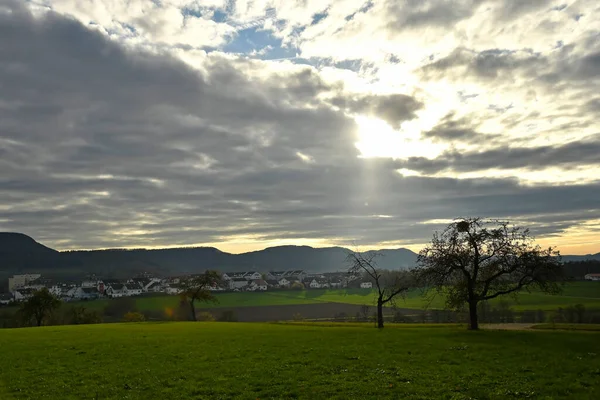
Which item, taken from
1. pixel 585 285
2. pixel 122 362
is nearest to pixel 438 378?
pixel 122 362

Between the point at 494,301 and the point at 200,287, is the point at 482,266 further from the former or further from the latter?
the point at 494,301

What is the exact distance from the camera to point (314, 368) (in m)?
30.2

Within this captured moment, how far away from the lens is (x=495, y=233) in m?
57.2

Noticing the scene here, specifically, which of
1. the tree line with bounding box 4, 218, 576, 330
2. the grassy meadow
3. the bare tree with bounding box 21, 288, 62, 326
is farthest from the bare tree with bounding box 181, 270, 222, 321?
the tree line with bounding box 4, 218, 576, 330

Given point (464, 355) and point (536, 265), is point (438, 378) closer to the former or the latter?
point (464, 355)

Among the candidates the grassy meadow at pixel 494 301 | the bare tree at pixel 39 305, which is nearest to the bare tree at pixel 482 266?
the grassy meadow at pixel 494 301

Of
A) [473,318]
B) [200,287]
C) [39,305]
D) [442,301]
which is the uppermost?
[200,287]

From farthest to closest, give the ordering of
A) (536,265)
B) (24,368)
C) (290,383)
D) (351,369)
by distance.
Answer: (536,265) < (24,368) < (351,369) < (290,383)

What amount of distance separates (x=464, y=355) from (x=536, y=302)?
429 ft

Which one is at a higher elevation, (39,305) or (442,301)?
(39,305)

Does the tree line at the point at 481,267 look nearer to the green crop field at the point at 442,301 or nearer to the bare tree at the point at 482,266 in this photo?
the bare tree at the point at 482,266

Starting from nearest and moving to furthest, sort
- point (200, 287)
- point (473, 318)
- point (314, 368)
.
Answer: point (314, 368) < point (473, 318) < point (200, 287)

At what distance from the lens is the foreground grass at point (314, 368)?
2388cm

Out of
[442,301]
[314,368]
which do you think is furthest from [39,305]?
[442,301]
